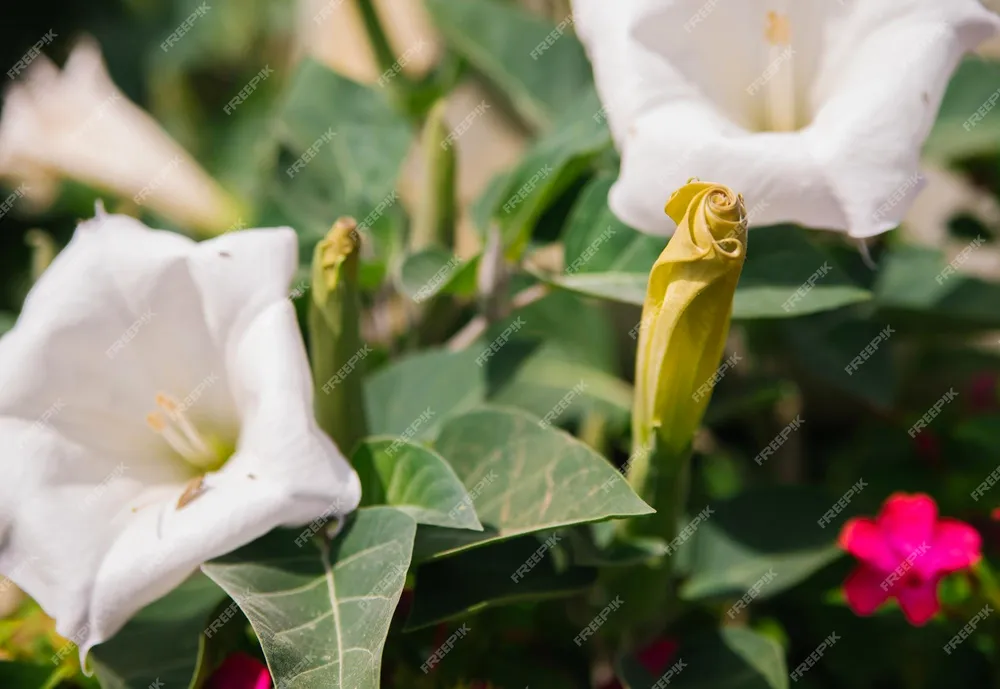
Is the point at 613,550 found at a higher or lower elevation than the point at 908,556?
higher

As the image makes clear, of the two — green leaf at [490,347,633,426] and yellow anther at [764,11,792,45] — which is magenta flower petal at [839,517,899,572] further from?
yellow anther at [764,11,792,45]

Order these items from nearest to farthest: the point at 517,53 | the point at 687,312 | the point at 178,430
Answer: the point at 687,312, the point at 178,430, the point at 517,53

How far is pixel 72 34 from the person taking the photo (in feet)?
3.29

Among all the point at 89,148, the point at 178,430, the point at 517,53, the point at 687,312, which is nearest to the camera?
the point at 687,312

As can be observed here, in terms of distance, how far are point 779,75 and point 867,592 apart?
0.95 ft

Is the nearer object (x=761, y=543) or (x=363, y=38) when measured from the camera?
(x=761, y=543)

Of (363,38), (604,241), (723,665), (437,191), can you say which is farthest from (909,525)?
(363,38)

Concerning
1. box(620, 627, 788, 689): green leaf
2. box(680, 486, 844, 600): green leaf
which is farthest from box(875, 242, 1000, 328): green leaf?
box(620, 627, 788, 689): green leaf

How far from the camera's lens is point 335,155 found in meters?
0.69

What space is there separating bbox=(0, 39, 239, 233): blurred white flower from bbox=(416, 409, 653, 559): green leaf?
0.57m

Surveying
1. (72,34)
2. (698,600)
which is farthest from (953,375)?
(72,34)

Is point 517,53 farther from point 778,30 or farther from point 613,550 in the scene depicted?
point 613,550

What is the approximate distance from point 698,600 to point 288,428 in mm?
289

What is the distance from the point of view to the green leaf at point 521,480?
407 mm
